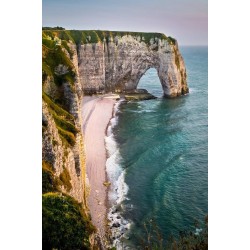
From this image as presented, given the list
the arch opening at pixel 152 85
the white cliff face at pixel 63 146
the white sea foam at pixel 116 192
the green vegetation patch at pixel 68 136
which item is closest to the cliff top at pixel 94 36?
the arch opening at pixel 152 85

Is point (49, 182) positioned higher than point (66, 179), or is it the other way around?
point (49, 182)

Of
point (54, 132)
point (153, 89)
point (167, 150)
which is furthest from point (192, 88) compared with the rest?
point (54, 132)

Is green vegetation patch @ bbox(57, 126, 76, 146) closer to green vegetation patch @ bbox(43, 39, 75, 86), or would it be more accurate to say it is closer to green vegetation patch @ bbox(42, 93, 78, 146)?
green vegetation patch @ bbox(42, 93, 78, 146)

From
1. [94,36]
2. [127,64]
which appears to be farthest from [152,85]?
[94,36]

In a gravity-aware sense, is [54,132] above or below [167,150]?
above

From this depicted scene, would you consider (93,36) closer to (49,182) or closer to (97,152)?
(97,152)
